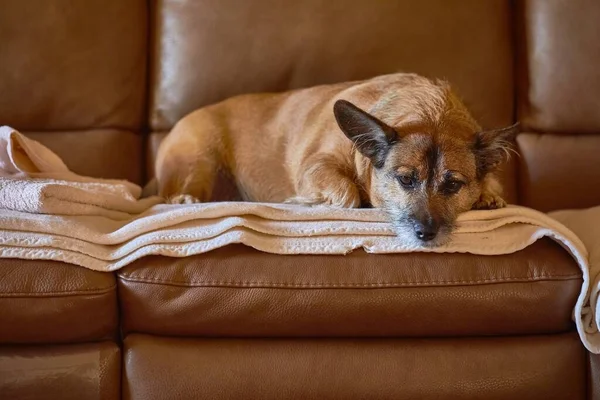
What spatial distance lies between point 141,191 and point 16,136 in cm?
50

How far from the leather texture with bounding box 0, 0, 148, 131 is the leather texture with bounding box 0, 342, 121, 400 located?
1.10 metres

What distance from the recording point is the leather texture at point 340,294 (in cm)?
170

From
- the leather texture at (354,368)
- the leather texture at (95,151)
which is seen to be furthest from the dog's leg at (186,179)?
the leather texture at (354,368)

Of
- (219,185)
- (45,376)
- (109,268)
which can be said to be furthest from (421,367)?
(219,185)

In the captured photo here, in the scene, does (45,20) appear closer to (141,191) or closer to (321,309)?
(141,191)

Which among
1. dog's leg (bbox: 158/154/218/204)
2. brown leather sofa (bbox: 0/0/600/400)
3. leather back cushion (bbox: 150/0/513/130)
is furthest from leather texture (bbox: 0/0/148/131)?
brown leather sofa (bbox: 0/0/600/400)

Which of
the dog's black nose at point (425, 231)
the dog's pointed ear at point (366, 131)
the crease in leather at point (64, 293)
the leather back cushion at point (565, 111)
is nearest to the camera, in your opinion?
the crease in leather at point (64, 293)

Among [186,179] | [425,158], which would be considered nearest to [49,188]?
[186,179]

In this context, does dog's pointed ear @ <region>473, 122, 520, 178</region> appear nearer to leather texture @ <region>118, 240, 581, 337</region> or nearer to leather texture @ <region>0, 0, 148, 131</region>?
leather texture @ <region>118, 240, 581, 337</region>

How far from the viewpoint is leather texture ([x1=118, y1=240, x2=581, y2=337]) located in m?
1.70

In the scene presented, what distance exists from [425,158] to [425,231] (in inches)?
10.2

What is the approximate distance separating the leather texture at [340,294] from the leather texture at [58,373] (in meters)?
0.12

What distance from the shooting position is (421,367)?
173 cm

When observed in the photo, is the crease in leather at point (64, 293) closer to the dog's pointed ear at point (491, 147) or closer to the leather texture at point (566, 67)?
the dog's pointed ear at point (491, 147)
